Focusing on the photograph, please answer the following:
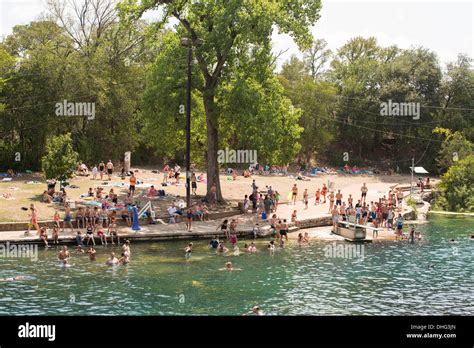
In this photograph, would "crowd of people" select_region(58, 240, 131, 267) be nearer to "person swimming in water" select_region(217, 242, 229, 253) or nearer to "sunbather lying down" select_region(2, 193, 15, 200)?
"person swimming in water" select_region(217, 242, 229, 253)

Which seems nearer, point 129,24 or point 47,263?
point 47,263

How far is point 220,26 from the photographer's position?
121ft

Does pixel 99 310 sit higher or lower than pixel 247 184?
lower

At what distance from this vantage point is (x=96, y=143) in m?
56.2

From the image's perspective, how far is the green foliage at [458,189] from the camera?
49.2 metres

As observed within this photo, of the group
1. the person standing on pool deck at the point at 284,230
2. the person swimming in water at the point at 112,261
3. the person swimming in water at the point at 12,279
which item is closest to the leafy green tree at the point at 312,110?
the person standing on pool deck at the point at 284,230

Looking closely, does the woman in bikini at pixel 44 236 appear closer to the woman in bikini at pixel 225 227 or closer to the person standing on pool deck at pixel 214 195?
the woman in bikini at pixel 225 227

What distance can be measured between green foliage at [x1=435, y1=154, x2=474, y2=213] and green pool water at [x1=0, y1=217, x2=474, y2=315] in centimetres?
1855

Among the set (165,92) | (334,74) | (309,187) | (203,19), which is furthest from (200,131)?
(334,74)

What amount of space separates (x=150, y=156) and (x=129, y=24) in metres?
27.0

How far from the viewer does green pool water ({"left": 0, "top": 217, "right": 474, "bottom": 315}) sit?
68.8 feet

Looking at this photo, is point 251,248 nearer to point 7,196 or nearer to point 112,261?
point 112,261

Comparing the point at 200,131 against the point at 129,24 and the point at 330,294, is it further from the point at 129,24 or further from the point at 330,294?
the point at 330,294

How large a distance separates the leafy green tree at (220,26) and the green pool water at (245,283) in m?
11.1
